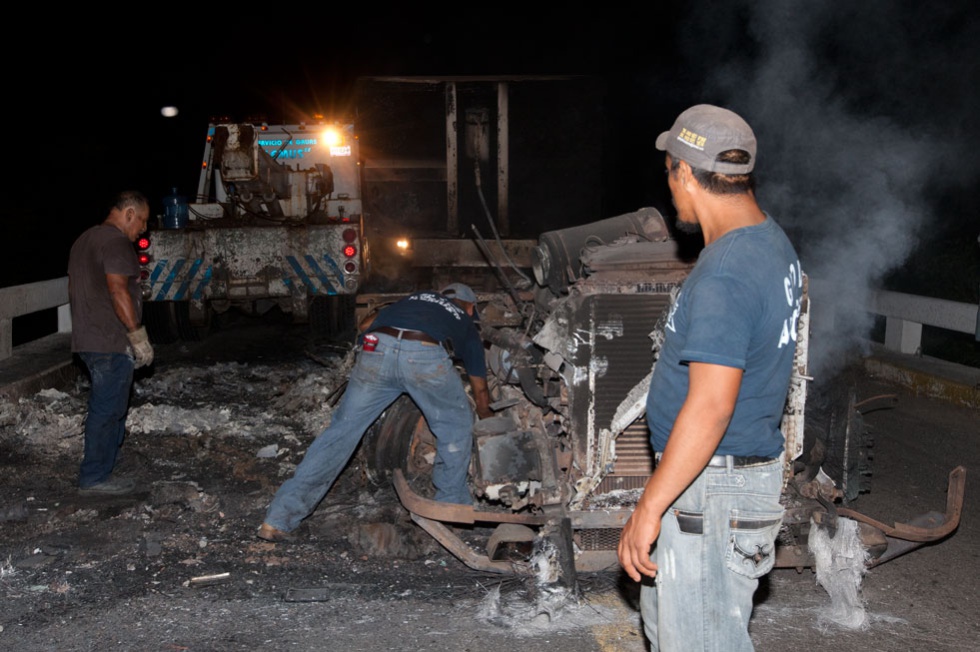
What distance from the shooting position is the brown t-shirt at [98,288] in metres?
5.46

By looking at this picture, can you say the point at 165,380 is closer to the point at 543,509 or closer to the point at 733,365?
the point at 543,509

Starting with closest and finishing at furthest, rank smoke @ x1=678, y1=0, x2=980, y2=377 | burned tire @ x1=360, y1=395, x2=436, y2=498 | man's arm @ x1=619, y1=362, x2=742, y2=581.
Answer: man's arm @ x1=619, y1=362, x2=742, y2=581
burned tire @ x1=360, y1=395, x2=436, y2=498
smoke @ x1=678, y1=0, x2=980, y2=377

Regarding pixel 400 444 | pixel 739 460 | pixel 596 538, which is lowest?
pixel 596 538

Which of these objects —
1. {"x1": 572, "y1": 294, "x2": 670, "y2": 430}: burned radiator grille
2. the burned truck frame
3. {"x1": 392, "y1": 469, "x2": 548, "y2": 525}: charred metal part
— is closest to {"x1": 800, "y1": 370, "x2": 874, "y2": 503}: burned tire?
the burned truck frame

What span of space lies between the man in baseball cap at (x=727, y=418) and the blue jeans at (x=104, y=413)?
410 centimetres

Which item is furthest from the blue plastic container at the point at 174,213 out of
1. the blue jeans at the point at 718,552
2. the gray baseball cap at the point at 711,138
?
the blue jeans at the point at 718,552

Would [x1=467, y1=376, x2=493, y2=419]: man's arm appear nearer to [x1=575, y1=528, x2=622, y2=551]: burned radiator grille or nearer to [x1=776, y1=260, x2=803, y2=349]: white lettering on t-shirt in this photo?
[x1=575, y1=528, x2=622, y2=551]: burned radiator grille

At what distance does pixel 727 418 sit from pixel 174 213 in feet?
29.7

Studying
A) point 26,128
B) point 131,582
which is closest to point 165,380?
point 131,582

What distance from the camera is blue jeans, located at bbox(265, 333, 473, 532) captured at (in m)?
4.55

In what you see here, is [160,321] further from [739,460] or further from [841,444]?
[739,460]

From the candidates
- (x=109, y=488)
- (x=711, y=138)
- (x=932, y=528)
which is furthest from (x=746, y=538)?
(x=109, y=488)

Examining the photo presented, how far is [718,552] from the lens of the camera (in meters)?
2.35

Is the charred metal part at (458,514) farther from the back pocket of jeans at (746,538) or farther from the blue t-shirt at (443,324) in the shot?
the back pocket of jeans at (746,538)
